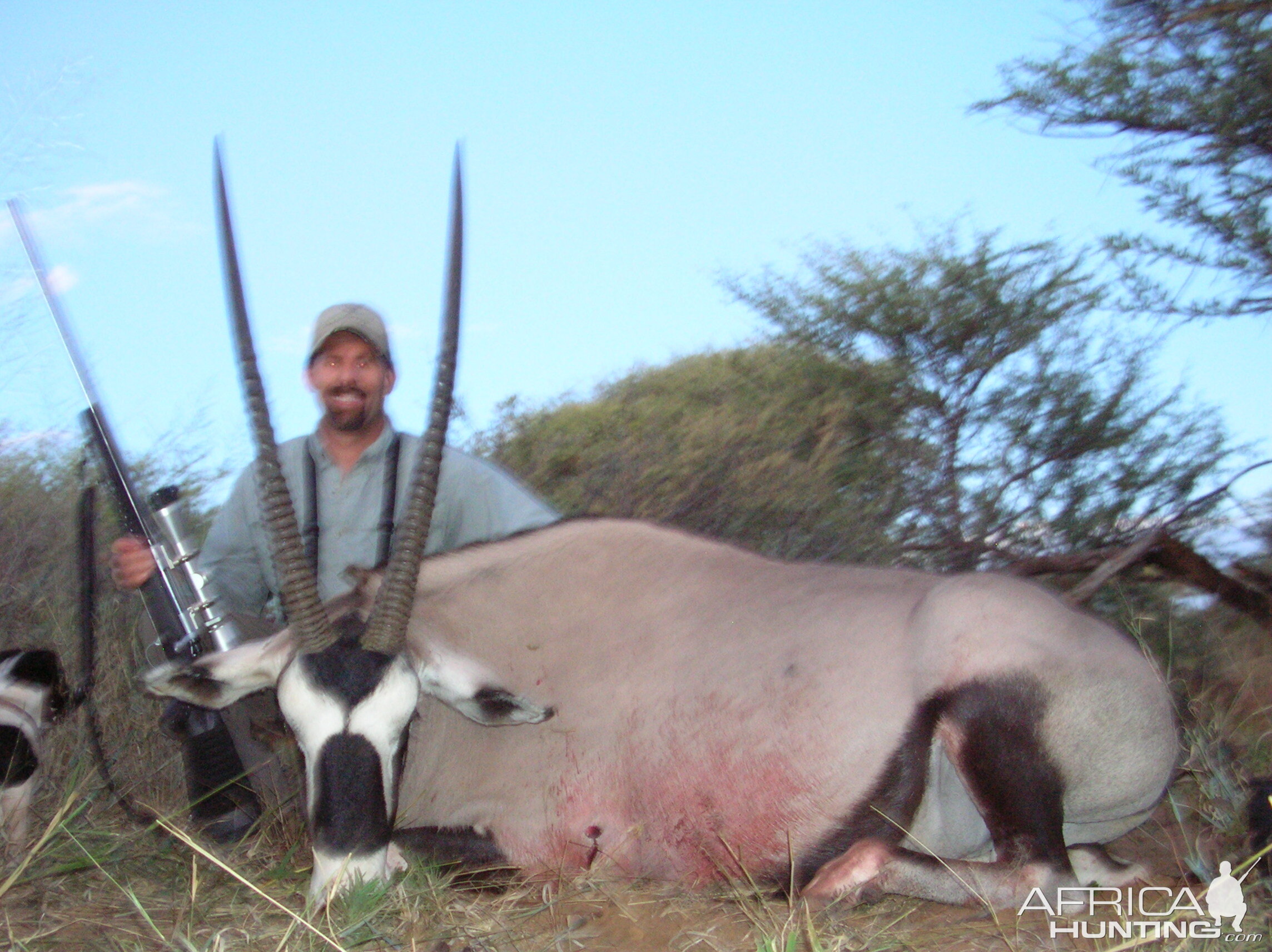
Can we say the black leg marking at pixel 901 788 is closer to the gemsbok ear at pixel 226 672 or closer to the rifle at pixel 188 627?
the gemsbok ear at pixel 226 672

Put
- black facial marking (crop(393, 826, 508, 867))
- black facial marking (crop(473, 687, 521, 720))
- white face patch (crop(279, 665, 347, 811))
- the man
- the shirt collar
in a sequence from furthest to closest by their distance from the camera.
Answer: the shirt collar
the man
black facial marking (crop(393, 826, 508, 867))
black facial marking (crop(473, 687, 521, 720))
white face patch (crop(279, 665, 347, 811))

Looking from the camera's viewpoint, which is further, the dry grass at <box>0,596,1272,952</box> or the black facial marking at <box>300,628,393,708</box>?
the black facial marking at <box>300,628,393,708</box>

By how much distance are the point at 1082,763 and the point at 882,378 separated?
4065 mm

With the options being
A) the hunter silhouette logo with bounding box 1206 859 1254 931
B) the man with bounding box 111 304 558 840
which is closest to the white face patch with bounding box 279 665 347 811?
the man with bounding box 111 304 558 840

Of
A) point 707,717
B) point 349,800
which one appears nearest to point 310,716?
point 349,800

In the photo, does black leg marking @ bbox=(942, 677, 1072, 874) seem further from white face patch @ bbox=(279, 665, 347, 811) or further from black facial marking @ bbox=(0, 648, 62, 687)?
black facial marking @ bbox=(0, 648, 62, 687)

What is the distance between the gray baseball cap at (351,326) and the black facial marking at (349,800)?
182 cm

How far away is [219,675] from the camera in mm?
3250

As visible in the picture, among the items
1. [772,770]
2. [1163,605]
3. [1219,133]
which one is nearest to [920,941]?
[772,770]

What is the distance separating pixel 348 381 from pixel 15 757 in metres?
1.61

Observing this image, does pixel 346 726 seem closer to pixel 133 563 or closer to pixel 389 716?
pixel 389 716

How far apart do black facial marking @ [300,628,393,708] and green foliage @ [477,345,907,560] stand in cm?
302

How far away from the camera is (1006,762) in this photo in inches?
115

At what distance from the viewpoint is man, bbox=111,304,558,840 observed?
407 cm
